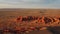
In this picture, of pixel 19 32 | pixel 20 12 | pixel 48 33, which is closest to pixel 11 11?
pixel 20 12

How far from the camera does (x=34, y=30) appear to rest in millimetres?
1047

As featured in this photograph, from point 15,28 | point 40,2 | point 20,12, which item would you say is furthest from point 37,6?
point 15,28

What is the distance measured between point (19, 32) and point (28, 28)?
0.08 metres

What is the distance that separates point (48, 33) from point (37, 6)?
0.84ft

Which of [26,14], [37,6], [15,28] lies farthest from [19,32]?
[37,6]

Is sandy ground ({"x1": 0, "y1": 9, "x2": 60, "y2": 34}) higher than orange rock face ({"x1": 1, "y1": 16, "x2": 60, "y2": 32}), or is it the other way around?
sandy ground ({"x1": 0, "y1": 9, "x2": 60, "y2": 34})

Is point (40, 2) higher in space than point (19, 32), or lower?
higher

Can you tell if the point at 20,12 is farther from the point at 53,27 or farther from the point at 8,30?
the point at 53,27

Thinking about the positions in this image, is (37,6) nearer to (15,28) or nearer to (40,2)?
(40,2)

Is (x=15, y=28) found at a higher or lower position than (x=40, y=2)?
lower

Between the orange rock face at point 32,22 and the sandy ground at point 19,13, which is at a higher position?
the sandy ground at point 19,13

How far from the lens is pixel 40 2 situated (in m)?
1.11

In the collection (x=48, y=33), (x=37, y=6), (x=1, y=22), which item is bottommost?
(x=48, y=33)

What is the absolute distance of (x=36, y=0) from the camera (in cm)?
111
